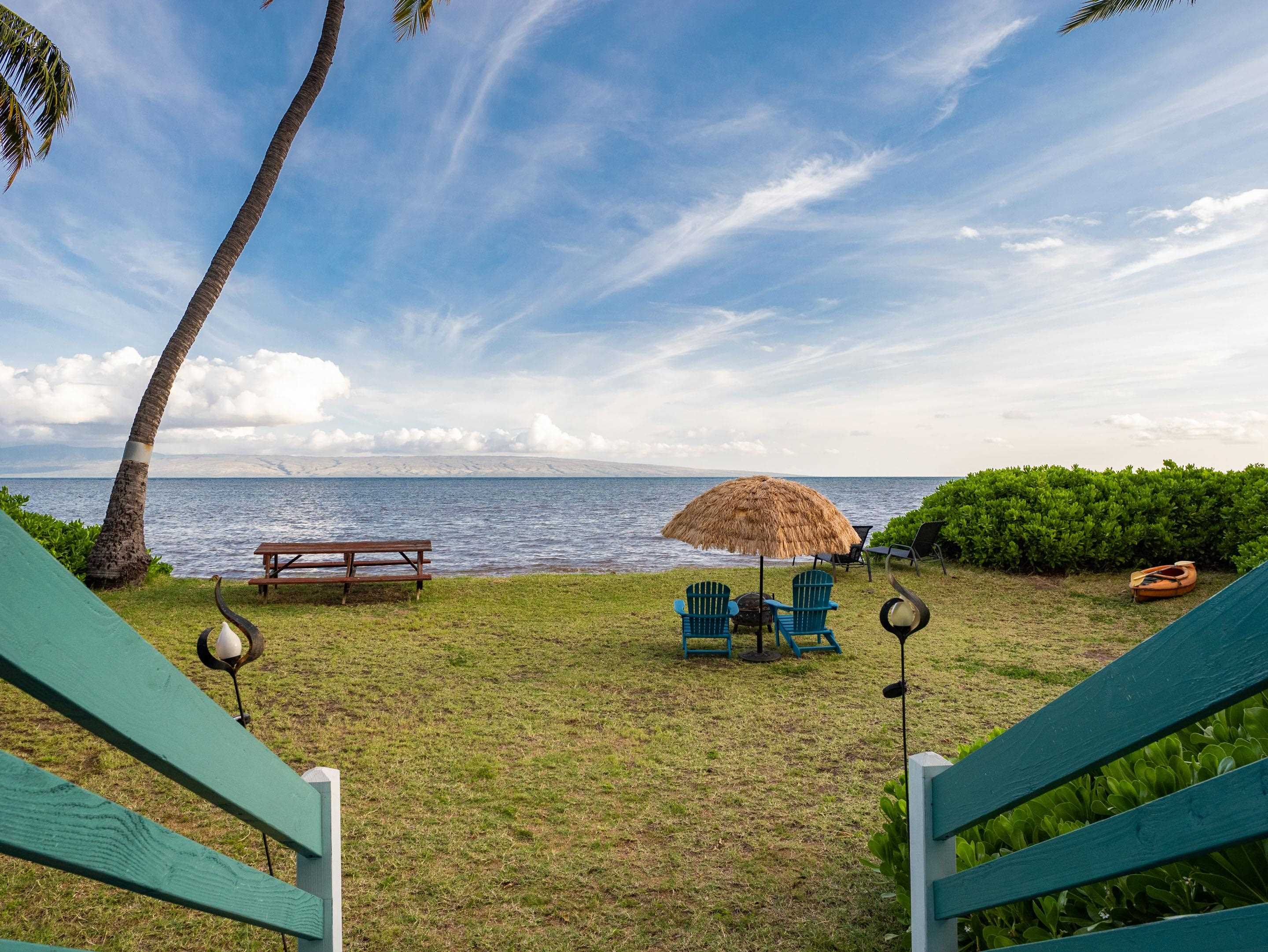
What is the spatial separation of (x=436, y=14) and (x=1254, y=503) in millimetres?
16367

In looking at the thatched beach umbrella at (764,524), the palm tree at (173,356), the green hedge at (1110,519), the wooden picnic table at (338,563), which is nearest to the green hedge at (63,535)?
the palm tree at (173,356)

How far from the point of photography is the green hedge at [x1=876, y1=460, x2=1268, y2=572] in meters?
11.2

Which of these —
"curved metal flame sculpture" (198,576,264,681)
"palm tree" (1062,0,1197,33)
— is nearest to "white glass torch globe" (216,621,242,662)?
"curved metal flame sculpture" (198,576,264,681)

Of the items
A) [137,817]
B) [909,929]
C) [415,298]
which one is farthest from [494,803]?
[415,298]

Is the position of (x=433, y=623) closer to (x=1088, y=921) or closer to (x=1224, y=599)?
(x=1088, y=921)

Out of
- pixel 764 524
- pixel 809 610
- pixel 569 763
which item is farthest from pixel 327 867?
pixel 809 610

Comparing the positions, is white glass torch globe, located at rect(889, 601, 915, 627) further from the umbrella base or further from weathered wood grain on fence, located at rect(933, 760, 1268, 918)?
the umbrella base

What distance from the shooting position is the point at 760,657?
302 inches

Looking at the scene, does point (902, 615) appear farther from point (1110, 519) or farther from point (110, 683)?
point (1110, 519)

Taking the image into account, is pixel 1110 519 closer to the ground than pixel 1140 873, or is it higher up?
higher up

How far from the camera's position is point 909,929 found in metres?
3.09

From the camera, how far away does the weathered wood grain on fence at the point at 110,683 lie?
687 mm

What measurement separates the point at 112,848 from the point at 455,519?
1891 inches

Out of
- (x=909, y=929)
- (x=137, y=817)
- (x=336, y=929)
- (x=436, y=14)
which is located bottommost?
(x=909, y=929)
